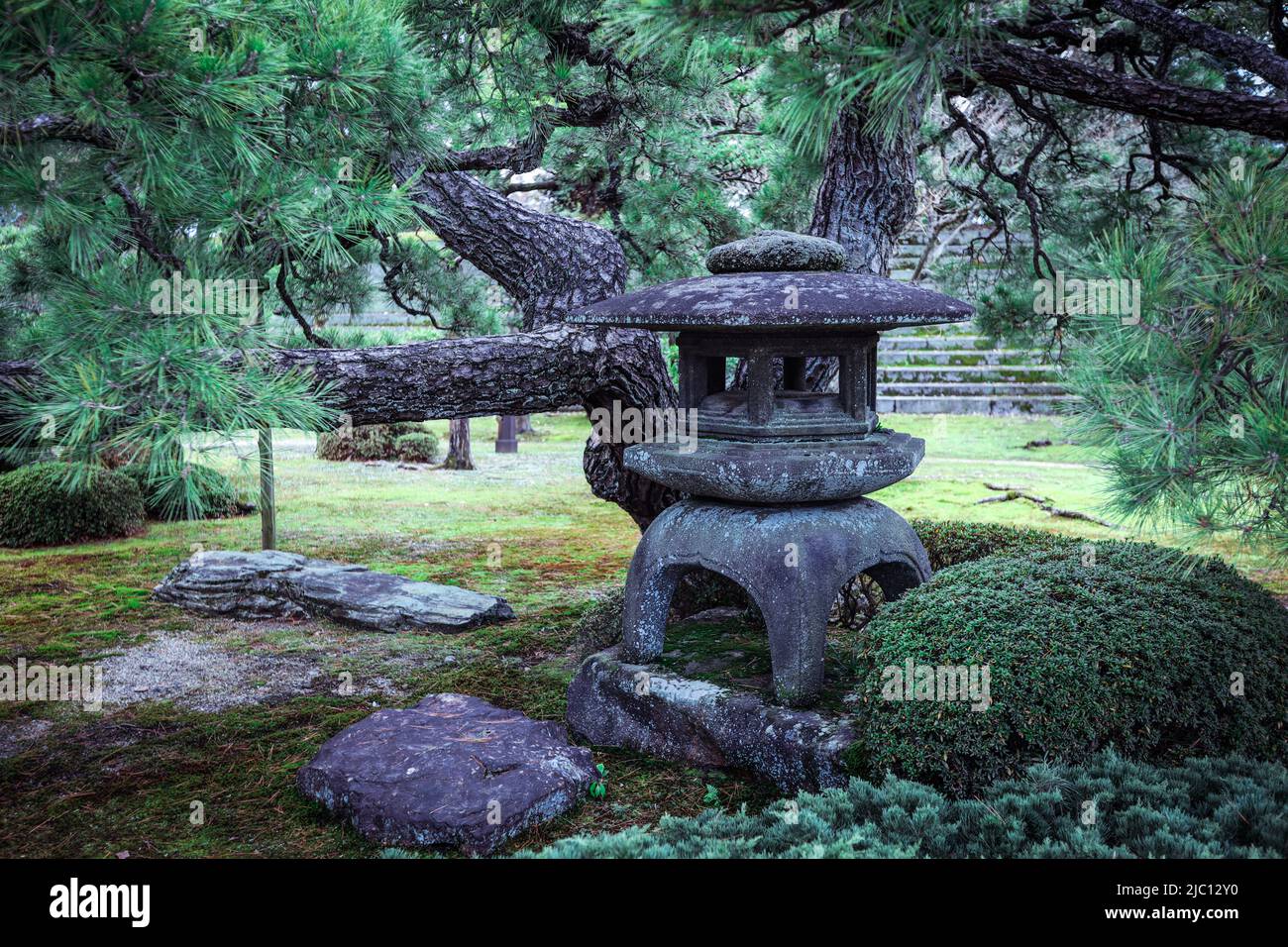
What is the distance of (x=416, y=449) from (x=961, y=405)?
29.9 feet

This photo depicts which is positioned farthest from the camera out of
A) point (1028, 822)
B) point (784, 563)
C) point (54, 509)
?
point (54, 509)

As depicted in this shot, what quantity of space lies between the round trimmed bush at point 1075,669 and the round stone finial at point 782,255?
1.69 m

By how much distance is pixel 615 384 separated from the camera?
620 cm

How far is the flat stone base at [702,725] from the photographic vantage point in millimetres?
4117

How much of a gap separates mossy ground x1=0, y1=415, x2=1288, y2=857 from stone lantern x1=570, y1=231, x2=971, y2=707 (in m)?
0.59

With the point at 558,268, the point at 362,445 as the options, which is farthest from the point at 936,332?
the point at 558,268

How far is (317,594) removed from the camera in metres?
7.56

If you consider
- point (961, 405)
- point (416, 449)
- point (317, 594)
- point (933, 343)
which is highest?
point (933, 343)

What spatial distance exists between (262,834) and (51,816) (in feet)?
3.24

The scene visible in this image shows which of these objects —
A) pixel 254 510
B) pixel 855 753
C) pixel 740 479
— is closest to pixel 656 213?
pixel 740 479

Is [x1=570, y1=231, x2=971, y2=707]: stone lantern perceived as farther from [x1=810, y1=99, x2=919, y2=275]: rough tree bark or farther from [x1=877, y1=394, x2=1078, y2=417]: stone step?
[x1=877, y1=394, x2=1078, y2=417]: stone step

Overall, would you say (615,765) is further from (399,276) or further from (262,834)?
(399,276)

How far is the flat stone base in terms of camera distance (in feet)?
13.5

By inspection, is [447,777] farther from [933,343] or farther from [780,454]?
[933,343]
